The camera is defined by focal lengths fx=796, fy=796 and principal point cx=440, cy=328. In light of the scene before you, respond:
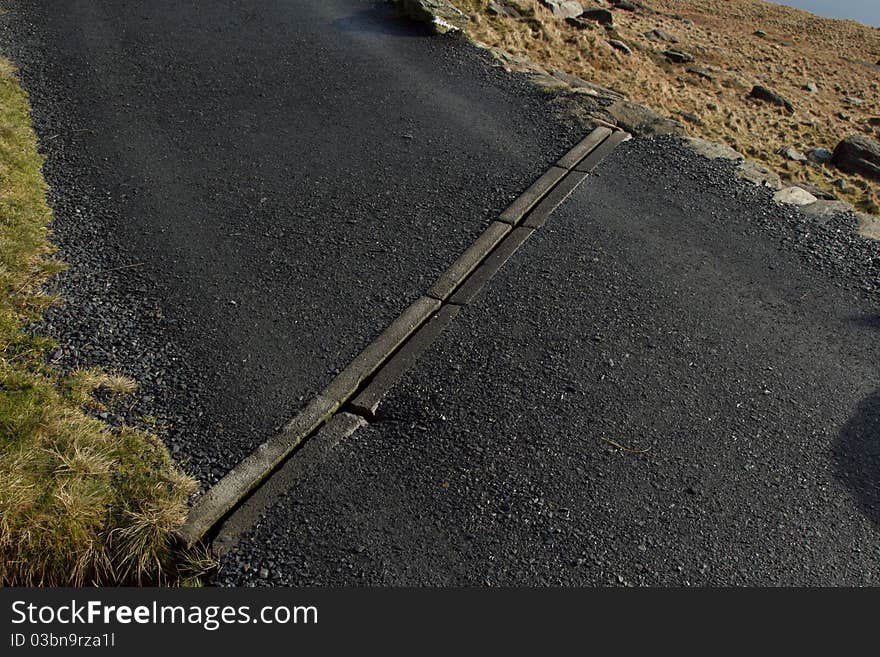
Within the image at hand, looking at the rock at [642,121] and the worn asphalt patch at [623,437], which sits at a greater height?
the rock at [642,121]

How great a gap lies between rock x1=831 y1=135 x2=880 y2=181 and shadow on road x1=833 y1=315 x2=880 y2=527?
701 centimetres

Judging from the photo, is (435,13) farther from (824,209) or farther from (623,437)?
(623,437)

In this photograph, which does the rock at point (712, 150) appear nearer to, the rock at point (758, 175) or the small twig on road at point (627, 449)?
the rock at point (758, 175)

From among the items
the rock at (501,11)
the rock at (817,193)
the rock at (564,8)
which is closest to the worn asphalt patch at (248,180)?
the rock at (501,11)

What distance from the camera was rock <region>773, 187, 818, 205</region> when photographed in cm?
783

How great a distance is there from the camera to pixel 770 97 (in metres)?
14.4

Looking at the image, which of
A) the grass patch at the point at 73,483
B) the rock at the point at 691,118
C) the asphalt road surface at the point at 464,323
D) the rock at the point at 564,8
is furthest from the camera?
the rock at the point at 564,8

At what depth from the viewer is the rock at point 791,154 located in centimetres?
1068

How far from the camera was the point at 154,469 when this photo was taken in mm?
4758

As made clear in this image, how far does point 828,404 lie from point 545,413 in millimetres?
1985

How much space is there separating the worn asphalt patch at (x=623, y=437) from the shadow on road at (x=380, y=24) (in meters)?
4.87

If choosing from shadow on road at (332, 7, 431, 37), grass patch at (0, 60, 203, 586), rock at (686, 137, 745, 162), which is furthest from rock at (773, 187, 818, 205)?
grass patch at (0, 60, 203, 586)

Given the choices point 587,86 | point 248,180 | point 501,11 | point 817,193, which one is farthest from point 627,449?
point 501,11

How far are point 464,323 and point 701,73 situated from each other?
10572mm
